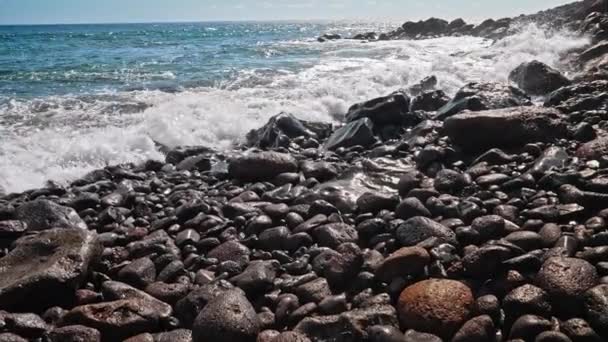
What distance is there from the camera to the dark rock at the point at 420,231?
3.95 metres

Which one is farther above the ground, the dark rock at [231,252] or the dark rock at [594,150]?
the dark rock at [594,150]

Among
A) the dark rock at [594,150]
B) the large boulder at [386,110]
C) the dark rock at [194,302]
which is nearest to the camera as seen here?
the dark rock at [194,302]

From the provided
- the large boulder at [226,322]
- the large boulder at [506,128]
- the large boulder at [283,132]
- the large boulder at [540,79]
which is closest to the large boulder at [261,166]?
the large boulder at [283,132]

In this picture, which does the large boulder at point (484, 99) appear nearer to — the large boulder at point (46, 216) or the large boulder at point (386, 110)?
the large boulder at point (386, 110)

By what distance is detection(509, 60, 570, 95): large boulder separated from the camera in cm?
1059

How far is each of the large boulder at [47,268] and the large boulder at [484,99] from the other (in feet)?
19.7

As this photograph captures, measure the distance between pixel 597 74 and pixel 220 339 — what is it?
10.5m

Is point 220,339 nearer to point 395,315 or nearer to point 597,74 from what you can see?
point 395,315

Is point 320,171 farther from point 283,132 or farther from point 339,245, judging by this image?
point 283,132

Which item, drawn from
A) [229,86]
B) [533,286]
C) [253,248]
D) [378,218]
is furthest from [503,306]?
[229,86]

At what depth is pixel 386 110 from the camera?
28.8ft

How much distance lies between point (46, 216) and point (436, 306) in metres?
4.09

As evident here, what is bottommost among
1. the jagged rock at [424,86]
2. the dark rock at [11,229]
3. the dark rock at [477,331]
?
the dark rock at [11,229]

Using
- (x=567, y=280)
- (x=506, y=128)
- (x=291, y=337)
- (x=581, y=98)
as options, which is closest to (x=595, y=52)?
(x=581, y=98)
